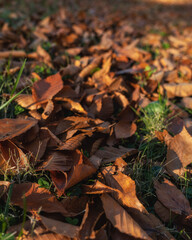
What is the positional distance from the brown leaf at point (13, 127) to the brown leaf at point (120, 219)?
55cm

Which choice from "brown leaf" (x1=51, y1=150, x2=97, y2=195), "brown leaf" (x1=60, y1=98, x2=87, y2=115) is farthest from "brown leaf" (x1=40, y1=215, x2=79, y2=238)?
"brown leaf" (x1=60, y1=98, x2=87, y2=115)

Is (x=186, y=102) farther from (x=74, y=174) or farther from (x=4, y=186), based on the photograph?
(x=4, y=186)

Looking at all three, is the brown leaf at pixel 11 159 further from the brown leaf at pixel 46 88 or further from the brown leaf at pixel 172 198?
the brown leaf at pixel 172 198

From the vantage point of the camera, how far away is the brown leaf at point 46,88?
5.32 ft

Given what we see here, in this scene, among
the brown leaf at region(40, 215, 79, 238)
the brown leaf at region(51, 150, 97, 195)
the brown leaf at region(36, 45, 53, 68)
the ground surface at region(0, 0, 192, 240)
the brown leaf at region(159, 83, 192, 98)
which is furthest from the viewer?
the brown leaf at region(36, 45, 53, 68)

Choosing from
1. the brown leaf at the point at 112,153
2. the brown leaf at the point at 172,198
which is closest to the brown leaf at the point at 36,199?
the brown leaf at the point at 112,153

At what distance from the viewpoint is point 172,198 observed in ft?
4.05

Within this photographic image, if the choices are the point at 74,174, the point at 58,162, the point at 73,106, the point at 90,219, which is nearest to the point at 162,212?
the point at 90,219

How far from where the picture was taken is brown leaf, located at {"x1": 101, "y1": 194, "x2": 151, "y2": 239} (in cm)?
99

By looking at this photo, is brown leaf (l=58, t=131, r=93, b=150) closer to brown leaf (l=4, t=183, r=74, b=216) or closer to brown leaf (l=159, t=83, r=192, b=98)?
brown leaf (l=4, t=183, r=74, b=216)

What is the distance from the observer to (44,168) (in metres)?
1.23

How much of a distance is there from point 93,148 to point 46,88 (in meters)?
0.57

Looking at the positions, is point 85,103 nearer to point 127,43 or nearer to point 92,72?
point 92,72

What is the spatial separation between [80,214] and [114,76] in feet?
4.51
